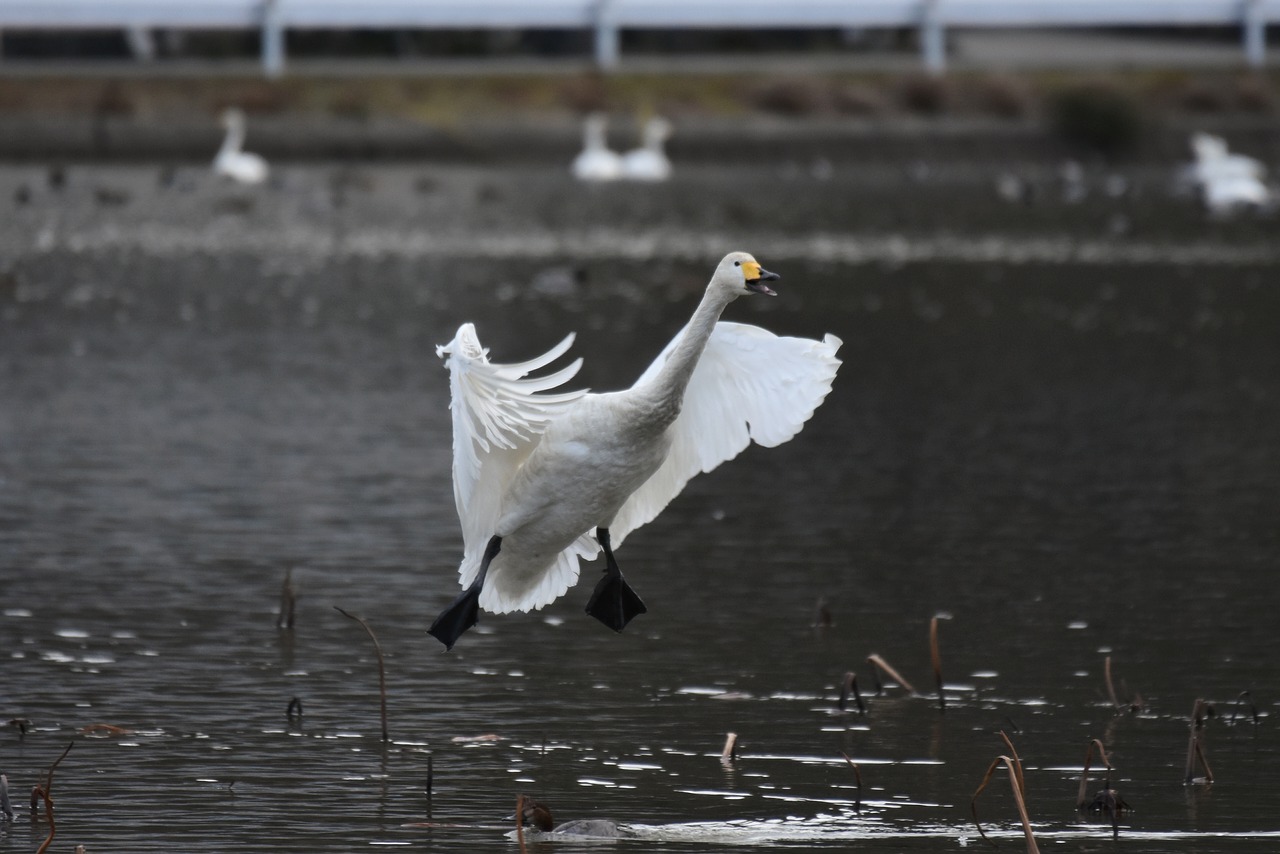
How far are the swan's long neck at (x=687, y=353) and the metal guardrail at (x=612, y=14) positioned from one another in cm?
4629

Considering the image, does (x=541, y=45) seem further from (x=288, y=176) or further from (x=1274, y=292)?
(x=1274, y=292)

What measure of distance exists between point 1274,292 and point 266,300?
13.1 metres

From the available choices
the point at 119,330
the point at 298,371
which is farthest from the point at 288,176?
the point at 298,371

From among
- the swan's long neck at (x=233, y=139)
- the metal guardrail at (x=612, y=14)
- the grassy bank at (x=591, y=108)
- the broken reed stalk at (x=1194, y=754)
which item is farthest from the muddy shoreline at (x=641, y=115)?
the broken reed stalk at (x=1194, y=754)

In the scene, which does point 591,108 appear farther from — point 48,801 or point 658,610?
point 48,801

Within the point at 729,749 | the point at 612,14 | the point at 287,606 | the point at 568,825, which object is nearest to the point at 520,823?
the point at 568,825

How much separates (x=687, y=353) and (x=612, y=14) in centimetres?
4998

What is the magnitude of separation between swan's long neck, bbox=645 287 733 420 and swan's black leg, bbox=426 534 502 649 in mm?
1052

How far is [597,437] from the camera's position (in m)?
8.24

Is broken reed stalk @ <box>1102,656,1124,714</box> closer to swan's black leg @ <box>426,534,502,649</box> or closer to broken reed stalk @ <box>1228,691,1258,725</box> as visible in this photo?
broken reed stalk @ <box>1228,691,1258,725</box>

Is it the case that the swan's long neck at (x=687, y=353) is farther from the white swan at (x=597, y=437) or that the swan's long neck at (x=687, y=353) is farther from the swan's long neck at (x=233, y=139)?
the swan's long neck at (x=233, y=139)

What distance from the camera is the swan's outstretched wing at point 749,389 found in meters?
8.55

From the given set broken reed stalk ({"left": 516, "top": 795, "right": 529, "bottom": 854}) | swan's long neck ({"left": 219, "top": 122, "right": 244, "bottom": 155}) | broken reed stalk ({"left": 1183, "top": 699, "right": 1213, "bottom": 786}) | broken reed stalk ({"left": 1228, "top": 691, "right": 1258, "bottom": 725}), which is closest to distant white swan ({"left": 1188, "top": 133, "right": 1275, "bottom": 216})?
swan's long neck ({"left": 219, "top": 122, "right": 244, "bottom": 155})

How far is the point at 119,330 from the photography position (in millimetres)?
21906
